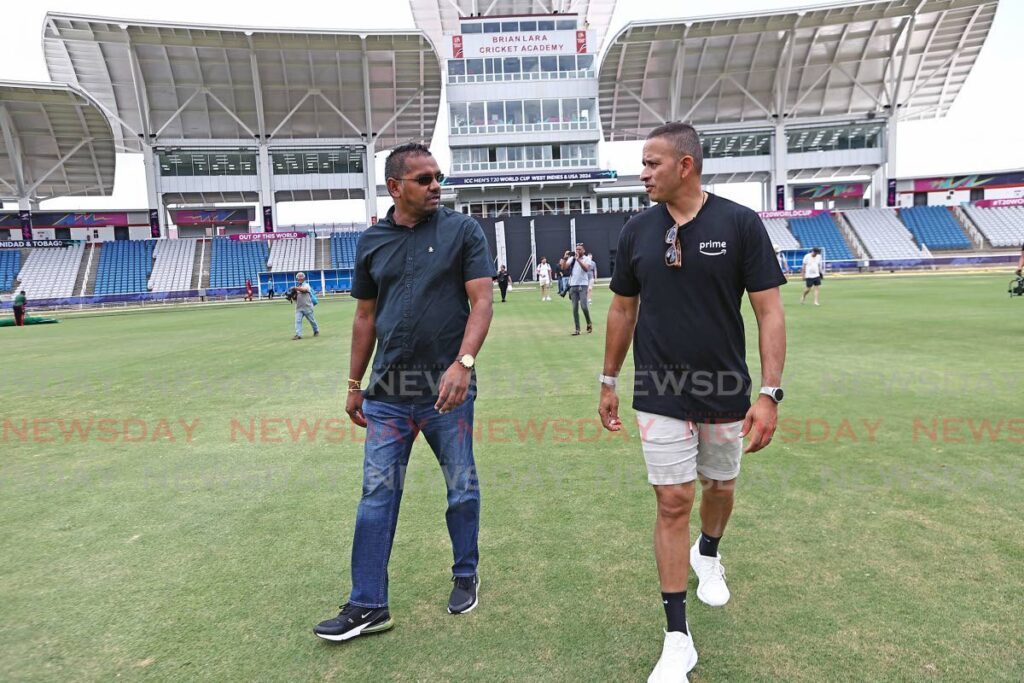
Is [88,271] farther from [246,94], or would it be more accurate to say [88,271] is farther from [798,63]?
[798,63]

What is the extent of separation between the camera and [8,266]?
4475 cm

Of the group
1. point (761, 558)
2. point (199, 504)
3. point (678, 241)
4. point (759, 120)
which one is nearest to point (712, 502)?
point (761, 558)

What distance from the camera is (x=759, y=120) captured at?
53969 millimetres

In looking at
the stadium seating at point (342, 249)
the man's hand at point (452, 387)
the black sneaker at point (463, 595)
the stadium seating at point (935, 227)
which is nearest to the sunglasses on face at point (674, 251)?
the man's hand at point (452, 387)

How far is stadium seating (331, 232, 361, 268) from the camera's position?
49.7 m

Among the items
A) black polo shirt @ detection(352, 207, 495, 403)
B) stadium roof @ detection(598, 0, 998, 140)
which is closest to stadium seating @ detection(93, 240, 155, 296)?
stadium roof @ detection(598, 0, 998, 140)

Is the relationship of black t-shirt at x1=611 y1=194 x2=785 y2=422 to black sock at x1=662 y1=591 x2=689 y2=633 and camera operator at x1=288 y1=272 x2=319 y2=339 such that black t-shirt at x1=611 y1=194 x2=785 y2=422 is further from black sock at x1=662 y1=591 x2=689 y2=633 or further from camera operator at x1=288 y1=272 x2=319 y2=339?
camera operator at x1=288 y1=272 x2=319 y2=339

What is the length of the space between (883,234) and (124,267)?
183ft

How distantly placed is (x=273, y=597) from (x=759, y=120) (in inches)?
2310

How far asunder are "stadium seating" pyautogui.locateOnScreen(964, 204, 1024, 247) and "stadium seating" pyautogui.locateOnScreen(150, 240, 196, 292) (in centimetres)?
5732

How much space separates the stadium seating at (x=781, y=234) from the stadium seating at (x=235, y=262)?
124 feet

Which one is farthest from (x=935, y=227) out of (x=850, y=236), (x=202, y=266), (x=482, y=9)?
(x=202, y=266)

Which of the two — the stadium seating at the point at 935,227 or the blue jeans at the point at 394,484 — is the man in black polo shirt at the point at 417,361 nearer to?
the blue jeans at the point at 394,484

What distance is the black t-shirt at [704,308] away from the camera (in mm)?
A: 2520
